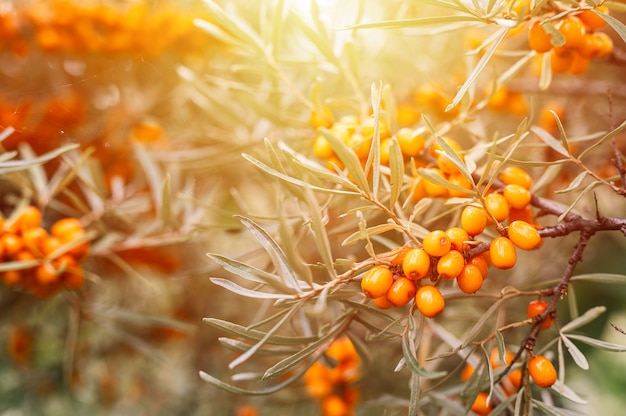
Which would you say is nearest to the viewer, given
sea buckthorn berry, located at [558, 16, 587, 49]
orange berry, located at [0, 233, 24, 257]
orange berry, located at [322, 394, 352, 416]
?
sea buckthorn berry, located at [558, 16, 587, 49]

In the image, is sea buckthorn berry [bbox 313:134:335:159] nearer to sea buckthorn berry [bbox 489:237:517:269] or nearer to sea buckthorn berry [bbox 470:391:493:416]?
sea buckthorn berry [bbox 489:237:517:269]

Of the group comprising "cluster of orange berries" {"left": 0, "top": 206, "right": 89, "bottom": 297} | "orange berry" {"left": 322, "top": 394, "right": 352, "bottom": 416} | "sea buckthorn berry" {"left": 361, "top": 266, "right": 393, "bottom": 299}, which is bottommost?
"orange berry" {"left": 322, "top": 394, "right": 352, "bottom": 416}

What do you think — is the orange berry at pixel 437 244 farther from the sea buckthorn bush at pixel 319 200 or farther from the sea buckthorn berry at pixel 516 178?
the sea buckthorn berry at pixel 516 178

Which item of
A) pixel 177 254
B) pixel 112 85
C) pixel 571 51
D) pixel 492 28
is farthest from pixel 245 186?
pixel 571 51

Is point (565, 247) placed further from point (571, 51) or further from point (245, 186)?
point (245, 186)

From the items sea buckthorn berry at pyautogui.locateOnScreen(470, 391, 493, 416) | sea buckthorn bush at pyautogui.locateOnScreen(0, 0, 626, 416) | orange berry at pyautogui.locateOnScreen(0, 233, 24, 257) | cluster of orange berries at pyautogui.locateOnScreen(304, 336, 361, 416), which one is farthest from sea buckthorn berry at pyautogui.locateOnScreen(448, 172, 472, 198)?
orange berry at pyautogui.locateOnScreen(0, 233, 24, 257)

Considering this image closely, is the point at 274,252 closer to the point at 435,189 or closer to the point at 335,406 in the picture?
the point at 435,189

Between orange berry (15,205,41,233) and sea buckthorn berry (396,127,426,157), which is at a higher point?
sea buckthorn berry (396,127,426,157)
